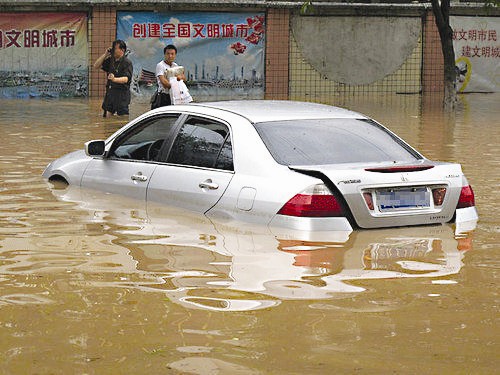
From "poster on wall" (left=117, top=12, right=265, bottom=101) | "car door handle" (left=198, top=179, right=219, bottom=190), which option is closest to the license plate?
"car door handle" (left=198, top=179, right=219, bottom=190)

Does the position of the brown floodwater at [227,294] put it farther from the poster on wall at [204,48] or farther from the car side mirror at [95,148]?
the poster on wall at [204,48]

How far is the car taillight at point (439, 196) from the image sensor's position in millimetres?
8531

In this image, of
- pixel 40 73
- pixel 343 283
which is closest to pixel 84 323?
pixel 343 283

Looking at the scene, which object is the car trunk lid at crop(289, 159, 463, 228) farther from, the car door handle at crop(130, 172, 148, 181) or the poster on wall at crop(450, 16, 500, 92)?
the poster on wall at crop(450, 16, 500, 92)

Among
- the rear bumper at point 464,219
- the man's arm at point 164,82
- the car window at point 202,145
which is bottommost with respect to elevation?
the rear bumper at point 464,219

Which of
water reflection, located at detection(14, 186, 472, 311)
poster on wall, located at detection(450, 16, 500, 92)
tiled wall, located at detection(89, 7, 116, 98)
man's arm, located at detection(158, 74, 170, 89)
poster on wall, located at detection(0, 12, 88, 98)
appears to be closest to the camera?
water reflection, located at detection(14, 186, 472, 311)

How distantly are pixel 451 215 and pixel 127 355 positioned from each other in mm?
3792

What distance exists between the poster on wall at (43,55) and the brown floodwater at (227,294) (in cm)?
1857

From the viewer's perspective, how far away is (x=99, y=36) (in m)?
29.3

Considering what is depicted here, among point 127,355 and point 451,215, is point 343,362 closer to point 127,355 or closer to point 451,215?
point 127,355

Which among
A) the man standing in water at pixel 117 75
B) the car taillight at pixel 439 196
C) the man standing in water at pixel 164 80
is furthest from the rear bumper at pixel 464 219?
the man standing in water at pixel 117 75

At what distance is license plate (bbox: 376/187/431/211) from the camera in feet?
27.2

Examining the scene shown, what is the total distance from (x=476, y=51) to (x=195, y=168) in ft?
80.3

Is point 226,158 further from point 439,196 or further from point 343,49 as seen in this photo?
point 343,49
